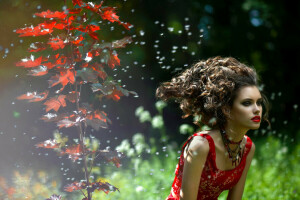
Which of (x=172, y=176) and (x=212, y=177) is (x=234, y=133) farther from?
(x=172, y=176)

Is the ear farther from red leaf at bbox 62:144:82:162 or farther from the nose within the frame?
red leaf at bbox 62:144:82:162

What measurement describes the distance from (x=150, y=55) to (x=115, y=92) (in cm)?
246

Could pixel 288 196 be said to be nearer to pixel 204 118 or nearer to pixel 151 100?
pixel 204 118

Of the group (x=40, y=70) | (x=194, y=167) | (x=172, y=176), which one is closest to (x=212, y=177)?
(x=194, y=167)

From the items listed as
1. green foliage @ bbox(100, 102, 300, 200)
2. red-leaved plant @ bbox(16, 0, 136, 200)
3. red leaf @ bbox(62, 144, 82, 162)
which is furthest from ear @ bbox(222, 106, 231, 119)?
green foliage @ bbox(100, 102, 300, 200)

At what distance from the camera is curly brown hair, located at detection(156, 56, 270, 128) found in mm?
1924

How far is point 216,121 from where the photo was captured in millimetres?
2004

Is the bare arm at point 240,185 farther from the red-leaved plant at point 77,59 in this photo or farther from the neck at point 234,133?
the red-leaved plant at point 77,59

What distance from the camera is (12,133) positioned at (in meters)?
4.28

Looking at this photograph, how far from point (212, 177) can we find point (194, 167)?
0.16 m

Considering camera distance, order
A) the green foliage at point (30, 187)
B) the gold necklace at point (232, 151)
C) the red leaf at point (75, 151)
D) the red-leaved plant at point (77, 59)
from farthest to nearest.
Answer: the green foliage at point (30, 187)
the red leaf at point (75, 151)
the red-leaved plant at point (77, 59)
the gold necklace at point (232, 151)

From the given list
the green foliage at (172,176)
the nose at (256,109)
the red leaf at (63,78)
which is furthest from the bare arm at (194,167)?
the green foliage at (172,176)

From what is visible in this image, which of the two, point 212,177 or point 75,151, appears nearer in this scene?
point 212,177

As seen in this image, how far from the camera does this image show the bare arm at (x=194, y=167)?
1881 mm
